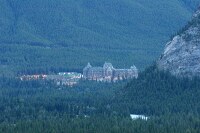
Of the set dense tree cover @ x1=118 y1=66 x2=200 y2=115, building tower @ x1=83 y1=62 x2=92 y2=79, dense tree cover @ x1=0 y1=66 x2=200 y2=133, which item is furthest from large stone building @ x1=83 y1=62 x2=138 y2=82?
dense tree cover @ x1=118 y1=66 x2=200 y2=115

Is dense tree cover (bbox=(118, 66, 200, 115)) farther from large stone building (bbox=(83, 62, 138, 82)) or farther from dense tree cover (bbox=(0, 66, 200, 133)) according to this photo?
large stone building (bbox=(83, 62, 138, 82))

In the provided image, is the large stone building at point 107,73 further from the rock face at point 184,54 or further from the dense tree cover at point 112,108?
the rock face at point 184,54

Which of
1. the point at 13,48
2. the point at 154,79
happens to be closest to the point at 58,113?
the point at 154,79

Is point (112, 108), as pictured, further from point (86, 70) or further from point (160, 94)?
point (86, 70)

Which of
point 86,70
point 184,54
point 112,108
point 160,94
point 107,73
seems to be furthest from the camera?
point 86,70

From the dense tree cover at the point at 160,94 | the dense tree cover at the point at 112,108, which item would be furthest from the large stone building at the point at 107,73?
the dense tree cover at the point at 160,94

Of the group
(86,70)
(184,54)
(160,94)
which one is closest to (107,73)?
(86,70)

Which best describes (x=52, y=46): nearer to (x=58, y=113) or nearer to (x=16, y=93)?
(x=16, y=93)
